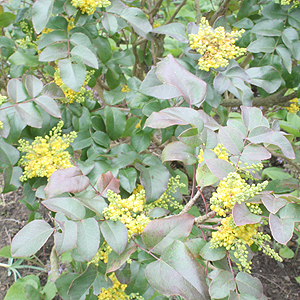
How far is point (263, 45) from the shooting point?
1081 mm

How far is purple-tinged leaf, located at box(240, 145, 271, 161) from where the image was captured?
25.2 inches

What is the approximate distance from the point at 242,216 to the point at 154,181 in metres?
0.41

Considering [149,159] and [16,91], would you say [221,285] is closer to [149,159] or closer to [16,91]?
[149,159]

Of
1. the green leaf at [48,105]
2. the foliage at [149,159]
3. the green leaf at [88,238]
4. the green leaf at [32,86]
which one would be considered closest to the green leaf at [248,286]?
the foliage at [149,159]

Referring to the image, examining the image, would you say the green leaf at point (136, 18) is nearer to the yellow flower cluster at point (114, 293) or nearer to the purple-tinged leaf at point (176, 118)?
the purple-tinged leaf at point (176, 118)

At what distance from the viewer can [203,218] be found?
72cm

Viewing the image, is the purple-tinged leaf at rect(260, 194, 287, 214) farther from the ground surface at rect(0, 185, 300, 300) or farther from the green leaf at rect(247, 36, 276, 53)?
the ground surface at rect(0, 185, 300, 300)

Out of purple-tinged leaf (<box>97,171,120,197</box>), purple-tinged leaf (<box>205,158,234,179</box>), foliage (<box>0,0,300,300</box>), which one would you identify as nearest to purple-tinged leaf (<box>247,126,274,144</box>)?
foliage (<box>0,0,300,300</box>)

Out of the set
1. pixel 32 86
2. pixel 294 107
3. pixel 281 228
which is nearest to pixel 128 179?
pixel 32 86

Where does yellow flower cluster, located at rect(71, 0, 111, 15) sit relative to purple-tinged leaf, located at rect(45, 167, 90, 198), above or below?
above

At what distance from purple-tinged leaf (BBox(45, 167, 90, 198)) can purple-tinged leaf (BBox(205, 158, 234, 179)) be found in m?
0.31

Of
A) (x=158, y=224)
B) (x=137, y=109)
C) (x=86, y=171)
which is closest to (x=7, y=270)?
(x=86, y=171)

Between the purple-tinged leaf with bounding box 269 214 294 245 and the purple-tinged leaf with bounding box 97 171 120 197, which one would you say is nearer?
the purple-tinged leaf with bounding box 269 214 294 245

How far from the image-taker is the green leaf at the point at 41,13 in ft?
2.90
